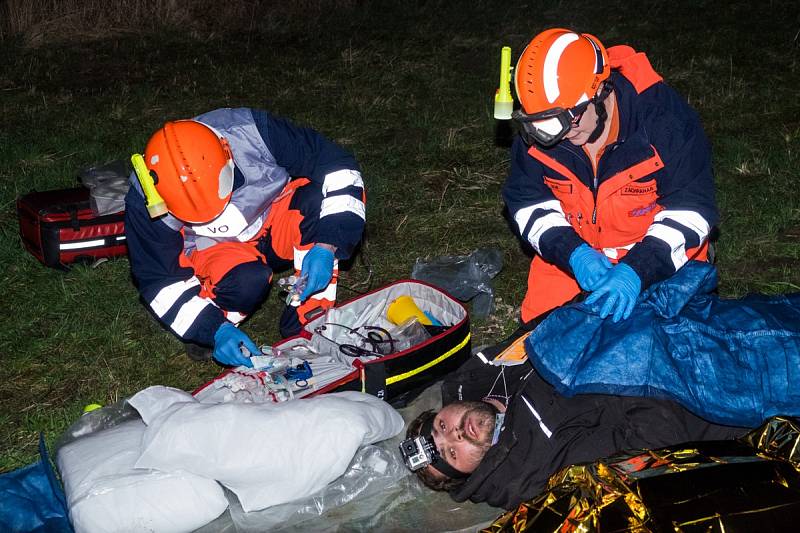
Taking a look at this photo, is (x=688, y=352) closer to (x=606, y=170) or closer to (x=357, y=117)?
(x=606, y=170)

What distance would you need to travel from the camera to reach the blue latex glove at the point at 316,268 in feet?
13.6

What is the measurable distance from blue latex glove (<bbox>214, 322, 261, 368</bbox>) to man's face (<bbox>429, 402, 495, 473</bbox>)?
95 cm

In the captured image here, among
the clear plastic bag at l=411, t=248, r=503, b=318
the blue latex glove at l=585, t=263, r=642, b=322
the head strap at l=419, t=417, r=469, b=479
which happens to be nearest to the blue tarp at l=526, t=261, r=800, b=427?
the blue latex glove at l=585, t=263, r=642, b=322

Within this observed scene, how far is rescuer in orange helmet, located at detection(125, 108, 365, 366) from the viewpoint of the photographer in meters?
3.78

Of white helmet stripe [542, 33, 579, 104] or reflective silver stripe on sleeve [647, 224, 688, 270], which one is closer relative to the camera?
white helmet stripe [542, 33, 579, 104]

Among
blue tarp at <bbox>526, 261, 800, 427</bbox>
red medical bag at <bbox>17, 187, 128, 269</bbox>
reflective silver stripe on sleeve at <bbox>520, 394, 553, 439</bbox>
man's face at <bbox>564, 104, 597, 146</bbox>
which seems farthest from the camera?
red medical bag at <bbox>17, 187, 128, 269</bbox>

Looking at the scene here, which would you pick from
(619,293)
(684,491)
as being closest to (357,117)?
(619,293)

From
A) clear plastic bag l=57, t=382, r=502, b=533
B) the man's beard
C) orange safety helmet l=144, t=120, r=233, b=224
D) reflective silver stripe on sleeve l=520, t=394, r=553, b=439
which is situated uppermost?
orange safety helmet l=144, t=120, r=233, b=224

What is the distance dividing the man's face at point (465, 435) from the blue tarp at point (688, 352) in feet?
0.98

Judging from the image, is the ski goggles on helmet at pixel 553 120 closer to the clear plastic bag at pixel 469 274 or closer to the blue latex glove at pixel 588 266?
the blue latex glove at pixel 588 266

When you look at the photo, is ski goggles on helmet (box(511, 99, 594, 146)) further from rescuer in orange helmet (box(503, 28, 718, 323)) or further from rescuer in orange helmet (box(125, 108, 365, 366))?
rescuer in orange helmet (box(125, 108, 365, 366))

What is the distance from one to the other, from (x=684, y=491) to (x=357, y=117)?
519 cm

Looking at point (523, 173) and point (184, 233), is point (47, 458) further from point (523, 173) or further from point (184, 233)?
point (523, 173)

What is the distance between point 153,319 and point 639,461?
9.71 feet
